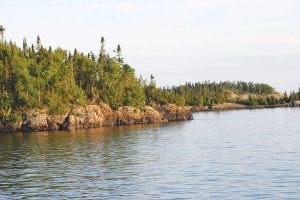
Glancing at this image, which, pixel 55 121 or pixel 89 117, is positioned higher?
pixel 89 117

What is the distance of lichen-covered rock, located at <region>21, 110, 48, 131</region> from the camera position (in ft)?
482

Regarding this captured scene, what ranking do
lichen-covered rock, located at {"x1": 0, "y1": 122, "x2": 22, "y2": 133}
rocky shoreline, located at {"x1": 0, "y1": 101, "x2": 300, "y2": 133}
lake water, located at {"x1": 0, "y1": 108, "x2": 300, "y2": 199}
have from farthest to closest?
1. rocky shoreline, located at {"x1": 0, "y1": 101, "x2": 300, "y2": 133}
2. lichen-covered rock, located at {"x1": 0, "y1": 122, "x2": 22, "y2": 133}
3. lake water, located at {"x1": 0, "y1": 108, "x2": 300, "y2": 199}

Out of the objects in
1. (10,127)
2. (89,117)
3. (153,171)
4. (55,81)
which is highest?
(55,81)

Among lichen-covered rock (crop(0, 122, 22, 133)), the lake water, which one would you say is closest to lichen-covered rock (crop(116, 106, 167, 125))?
lichen-covered rock (crop(0, 122, 22, 133))

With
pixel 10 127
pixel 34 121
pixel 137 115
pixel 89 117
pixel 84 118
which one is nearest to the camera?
pixel 10 127

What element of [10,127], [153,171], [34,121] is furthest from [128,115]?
[153,171]

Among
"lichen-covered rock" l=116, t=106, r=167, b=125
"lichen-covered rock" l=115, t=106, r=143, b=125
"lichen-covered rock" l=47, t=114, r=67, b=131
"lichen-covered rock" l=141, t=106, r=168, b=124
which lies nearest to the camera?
"lichen-covered rock" l=47, t=114, r=67, b=131

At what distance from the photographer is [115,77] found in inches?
7569

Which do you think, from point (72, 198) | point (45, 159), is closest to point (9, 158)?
point (45, 159)

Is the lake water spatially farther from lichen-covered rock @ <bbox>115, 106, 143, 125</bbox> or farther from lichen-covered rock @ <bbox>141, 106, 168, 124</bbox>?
lichen-covered rock @ <bbox>141, 106, 168, 124</bbox>

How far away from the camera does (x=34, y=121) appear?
148 meters

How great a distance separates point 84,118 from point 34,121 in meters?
19.2

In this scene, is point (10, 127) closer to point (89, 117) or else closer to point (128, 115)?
point (89, 117)

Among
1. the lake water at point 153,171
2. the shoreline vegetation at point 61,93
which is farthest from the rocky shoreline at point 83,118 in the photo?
the lake water at point 153,171
